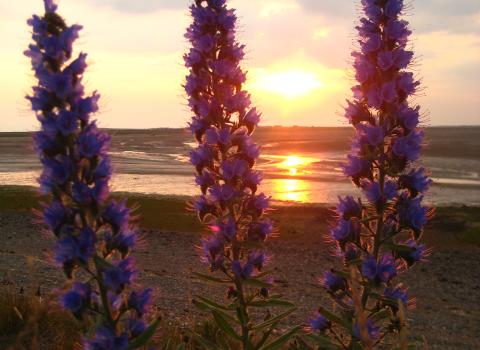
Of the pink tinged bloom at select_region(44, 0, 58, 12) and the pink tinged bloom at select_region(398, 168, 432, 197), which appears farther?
the pink tinged bloom at select_region(398, 168, 432, 197)

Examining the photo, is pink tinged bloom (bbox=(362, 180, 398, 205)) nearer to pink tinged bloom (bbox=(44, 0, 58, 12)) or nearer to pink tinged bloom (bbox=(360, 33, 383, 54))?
pink tinged bloom (bbox=(360, 33, 383, 54))

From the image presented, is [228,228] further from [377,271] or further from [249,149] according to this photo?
[377,271]

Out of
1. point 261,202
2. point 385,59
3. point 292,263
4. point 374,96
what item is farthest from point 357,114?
point 292,263

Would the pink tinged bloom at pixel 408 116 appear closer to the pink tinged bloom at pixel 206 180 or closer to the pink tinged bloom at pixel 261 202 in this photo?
the pink tinged bloom at pixel 261 202

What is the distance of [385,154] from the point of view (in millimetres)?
4617

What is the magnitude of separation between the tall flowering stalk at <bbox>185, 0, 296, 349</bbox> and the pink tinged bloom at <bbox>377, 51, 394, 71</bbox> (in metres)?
1.09

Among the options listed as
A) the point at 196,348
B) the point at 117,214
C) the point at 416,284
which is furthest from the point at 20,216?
the point at 117,214

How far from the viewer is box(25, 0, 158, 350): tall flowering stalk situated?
10.6 feet

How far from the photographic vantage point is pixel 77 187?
323 centimetres

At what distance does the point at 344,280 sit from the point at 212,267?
1.05 meters

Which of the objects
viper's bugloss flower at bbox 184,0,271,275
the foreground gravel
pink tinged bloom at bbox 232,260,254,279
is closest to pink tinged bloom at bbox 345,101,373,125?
viper's bugloss flower at bbox 184,0,271,275

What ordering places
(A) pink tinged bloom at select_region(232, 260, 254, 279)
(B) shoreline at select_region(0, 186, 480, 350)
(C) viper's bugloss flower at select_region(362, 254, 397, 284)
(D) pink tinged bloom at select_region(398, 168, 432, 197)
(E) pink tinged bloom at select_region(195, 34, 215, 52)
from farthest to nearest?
1. (B) shoreline at select_region(0, 186, 480, 350)
2. (E) pink tinged bloom at select_region(195, 34, 215, 52)
3. (A) pink tinged bloom at select_region(232, 260, 254, 279)
4. (D) pink tinged bloom at select_region(398, 168, 432, 197)
5. (C) viper's bugloss flower at select_region(362, 254, 397, 284)

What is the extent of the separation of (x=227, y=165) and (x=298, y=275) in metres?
8.63

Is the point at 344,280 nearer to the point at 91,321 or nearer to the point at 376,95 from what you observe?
the point at 376,95
